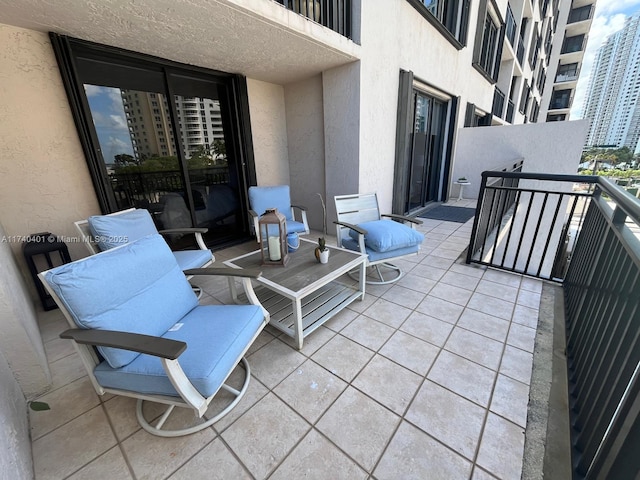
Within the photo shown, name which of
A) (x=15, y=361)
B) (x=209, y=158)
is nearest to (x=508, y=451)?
(x=15, y=361)

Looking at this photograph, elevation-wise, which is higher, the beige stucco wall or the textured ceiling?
the textured ceiling

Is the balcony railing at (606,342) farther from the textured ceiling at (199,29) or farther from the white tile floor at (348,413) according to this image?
the textured ceiling at (199,29)

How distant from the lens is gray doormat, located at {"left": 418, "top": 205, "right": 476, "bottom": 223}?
489cm

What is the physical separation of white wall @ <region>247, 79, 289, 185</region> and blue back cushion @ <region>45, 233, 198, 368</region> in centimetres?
282

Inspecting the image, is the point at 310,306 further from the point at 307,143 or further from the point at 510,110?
the point at 510,110

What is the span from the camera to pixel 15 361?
1.38m

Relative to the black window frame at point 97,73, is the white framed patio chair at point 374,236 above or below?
below

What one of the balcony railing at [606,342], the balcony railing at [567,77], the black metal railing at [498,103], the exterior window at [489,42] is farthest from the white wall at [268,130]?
the balcony railing at [567,77]

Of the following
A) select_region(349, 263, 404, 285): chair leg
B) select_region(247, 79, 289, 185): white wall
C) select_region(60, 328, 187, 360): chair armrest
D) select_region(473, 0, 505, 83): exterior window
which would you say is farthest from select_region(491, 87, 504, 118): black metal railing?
select_region(60, 328, 187, 360): chair armrest

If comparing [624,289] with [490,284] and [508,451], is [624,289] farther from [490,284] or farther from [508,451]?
[490,284]

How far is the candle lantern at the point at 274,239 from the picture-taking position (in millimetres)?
2014

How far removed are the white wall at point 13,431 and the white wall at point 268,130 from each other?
3.35 meters

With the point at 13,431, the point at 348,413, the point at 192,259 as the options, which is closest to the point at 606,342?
the point at 348,413

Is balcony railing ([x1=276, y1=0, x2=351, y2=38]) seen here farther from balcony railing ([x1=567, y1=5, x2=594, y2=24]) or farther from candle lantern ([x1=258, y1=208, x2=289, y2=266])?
balcony railing ([x1=567, y1=5, x2=594, y2=24])
